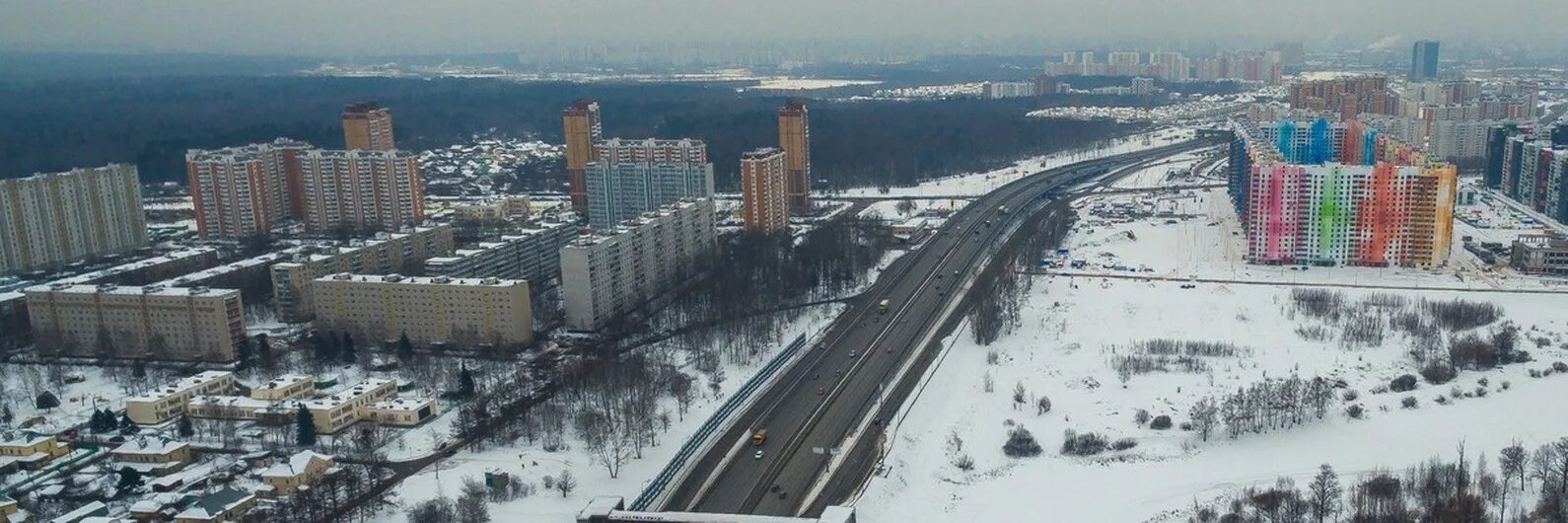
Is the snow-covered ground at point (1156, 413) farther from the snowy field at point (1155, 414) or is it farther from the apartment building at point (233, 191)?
the apartment building at point (233, 191)

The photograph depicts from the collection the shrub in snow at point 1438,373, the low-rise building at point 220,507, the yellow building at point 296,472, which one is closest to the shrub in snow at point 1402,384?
the shrub in snow at point 1438,373

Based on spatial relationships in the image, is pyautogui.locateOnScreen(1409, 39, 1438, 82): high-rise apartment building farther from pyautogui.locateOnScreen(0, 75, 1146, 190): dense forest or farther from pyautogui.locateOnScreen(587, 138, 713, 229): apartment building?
pyautogui.locateOnScreen(587, 138, 713, 229): apartment building

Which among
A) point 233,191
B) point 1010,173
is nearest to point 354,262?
point 233,191

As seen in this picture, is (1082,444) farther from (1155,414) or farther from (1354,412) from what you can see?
(1354,412)

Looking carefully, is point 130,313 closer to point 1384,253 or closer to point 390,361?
point 390,361

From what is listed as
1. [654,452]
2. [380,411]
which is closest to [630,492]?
[654,452]
